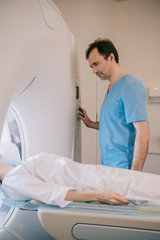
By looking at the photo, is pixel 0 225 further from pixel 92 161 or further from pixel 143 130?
pixel 92 161

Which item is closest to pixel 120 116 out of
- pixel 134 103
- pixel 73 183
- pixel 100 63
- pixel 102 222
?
pixel 134 103

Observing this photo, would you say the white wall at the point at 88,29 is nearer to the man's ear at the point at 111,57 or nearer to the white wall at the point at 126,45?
the white wall at the point at 126,45

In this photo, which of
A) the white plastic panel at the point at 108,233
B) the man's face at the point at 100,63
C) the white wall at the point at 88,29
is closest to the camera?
the white plastic panel at the point at 108,233

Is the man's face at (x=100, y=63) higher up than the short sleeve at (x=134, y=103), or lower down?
higher up

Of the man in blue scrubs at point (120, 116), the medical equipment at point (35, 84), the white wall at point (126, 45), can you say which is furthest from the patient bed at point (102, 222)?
the white wall at point (126, 45)

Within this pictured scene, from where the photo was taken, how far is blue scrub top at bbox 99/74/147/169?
1.23 m

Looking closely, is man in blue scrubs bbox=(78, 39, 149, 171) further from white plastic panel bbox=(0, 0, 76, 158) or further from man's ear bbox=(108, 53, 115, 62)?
white plastic panel bbox=(0, 0, 76, 158)

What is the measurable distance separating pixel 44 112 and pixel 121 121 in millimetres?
468

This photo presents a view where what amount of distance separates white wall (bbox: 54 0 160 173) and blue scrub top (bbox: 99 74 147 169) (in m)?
0.83

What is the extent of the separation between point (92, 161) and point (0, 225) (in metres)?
1.47

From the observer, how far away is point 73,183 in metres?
1.07

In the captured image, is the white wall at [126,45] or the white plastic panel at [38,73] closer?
the white plastic panel at [38,73]

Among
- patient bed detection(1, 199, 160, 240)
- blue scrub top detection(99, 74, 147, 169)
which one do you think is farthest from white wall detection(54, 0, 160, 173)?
patient bed detection(1, 199, 160, 240)

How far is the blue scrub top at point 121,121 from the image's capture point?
123 cm
